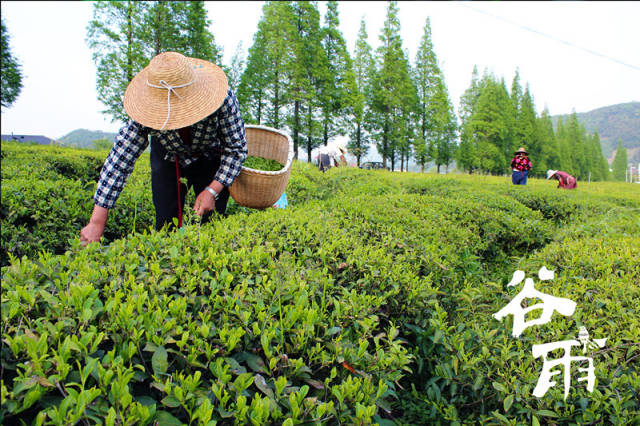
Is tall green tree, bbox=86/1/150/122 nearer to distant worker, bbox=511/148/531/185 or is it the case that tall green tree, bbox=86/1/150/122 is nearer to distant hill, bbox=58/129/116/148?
distant hill, bbox=58/129/116/148

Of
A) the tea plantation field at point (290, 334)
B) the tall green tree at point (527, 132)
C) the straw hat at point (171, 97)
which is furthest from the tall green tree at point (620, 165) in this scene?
the straw hat at point (171, 97)

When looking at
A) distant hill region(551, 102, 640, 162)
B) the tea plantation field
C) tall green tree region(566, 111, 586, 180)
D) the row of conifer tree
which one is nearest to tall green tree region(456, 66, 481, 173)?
the row of conifer tree

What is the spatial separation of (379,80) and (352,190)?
25832mm

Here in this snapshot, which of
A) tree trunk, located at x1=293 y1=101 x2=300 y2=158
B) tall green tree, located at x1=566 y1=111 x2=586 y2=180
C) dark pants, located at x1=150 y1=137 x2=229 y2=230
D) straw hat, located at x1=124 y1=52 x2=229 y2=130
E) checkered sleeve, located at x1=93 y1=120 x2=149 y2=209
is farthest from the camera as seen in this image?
tall green tree, located at x1=566 y1=111 x2=586 y2=180

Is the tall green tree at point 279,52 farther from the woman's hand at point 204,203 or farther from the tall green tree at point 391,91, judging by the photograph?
the woman's hand at point 204,203

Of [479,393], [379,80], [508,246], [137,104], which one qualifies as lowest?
[479,393]

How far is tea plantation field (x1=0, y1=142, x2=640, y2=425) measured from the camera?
93 cm

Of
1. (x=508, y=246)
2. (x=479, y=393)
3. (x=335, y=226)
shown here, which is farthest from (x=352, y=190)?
(x=479, y=393)

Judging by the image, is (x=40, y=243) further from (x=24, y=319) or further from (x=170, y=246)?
(x=24, y=319)

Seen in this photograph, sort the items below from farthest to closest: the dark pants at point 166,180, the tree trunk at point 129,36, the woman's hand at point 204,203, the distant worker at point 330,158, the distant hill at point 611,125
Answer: the distant hill at point 611,125, the tree trunk at point 129,36, the distant worker at point 330,158, the dark pants at point 166,180, the woman's hand at point 204,203

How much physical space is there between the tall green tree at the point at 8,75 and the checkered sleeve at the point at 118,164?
106 ft

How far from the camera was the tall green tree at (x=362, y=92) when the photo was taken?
94.0ft

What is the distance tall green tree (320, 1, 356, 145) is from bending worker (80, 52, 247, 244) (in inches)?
933

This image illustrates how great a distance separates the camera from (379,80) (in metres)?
29.1
